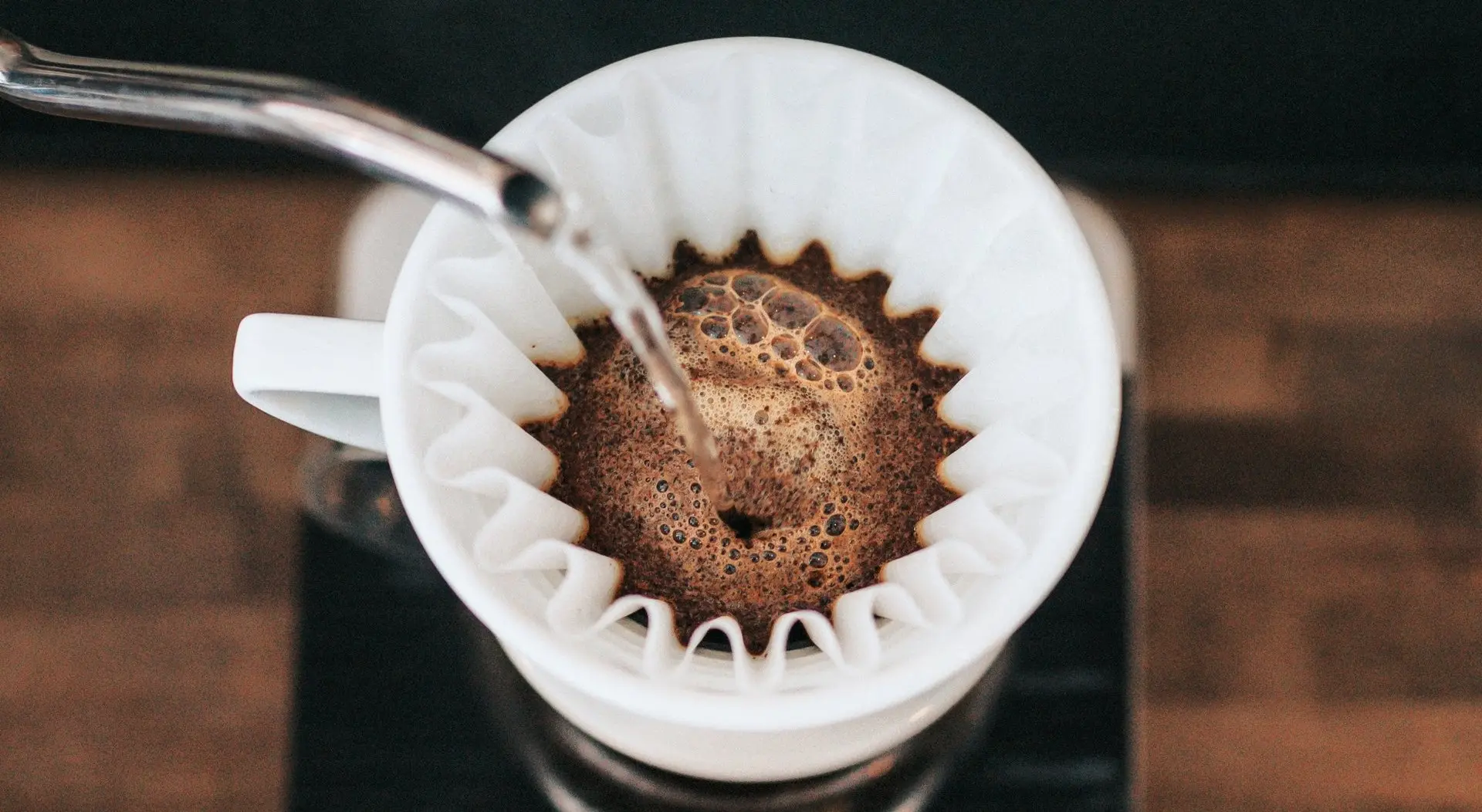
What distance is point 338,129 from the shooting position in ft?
0.99

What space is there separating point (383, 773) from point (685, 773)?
0.17m

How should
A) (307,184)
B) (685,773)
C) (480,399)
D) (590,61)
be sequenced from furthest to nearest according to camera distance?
1. (307,184)
2. (590,61)
3. (685,773)
4. (480,399)

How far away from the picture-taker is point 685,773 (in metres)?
0.53

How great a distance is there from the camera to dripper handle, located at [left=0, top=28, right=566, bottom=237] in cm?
30

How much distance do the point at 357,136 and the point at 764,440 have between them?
209mm

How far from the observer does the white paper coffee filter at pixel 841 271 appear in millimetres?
355

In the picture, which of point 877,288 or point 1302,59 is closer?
point 877,288

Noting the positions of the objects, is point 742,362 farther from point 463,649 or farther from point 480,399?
point 463,649

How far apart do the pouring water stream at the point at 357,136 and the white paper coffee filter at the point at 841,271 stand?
0.11ft

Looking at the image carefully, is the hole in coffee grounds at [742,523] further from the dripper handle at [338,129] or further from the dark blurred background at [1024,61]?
the dark blurred background at [1024,61]

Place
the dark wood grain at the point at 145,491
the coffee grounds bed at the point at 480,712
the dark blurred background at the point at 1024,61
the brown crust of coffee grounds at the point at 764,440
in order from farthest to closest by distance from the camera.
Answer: the dark wood grain at the point at 145,491
the dark blurred background at the point at 1024,61
the coffee grounds bed at the point at 480,712
the brown crust of coffee grounds at the point at 764,440

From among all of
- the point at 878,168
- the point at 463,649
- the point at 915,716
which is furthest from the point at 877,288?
the point at 463,649

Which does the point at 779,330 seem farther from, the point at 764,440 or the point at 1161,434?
the point at 1161,434

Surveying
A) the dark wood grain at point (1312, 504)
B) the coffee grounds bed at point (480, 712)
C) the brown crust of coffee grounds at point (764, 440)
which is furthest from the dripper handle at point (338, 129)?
the dark wood grain at point (1312, 504)
